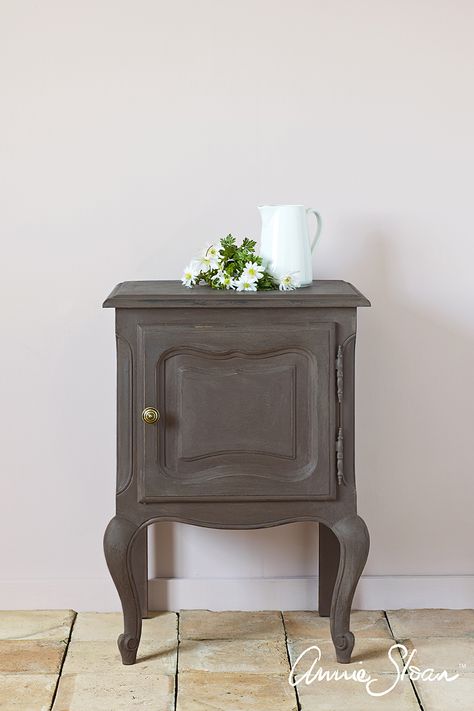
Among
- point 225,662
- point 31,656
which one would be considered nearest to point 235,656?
point 225,662

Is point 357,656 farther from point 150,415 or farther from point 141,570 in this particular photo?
point 150,415

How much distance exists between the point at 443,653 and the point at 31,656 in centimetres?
106

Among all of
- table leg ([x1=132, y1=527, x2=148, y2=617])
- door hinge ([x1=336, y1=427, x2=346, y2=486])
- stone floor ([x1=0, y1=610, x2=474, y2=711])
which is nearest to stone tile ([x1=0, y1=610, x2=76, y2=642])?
stone floor ([x1=0, y1=610, x2=474, y2=711])

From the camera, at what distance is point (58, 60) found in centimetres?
248

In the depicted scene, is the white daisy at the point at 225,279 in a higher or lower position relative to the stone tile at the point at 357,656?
higher

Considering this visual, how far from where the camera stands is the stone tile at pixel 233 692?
2090 mm

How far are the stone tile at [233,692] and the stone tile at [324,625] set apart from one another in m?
0.26

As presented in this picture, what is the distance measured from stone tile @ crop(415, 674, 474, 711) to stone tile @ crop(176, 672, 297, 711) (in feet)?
1.03

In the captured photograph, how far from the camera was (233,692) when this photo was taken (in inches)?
84.7

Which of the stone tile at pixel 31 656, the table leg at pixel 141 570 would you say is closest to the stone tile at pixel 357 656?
the table leg at pixel 141 570

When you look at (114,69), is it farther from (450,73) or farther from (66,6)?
(450,73)

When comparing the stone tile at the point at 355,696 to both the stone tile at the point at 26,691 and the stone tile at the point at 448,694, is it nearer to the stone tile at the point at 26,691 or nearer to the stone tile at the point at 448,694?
the stone tile at the point at 448,694

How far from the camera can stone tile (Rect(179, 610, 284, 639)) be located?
8.06 feet

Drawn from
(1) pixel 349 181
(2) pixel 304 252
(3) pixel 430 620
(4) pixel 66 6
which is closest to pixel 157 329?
(2) pixel 304 252
